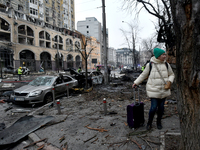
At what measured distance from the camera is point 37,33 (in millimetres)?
40938

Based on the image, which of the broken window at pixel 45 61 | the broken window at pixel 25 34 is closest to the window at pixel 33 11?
the broken window at pixel 25 34

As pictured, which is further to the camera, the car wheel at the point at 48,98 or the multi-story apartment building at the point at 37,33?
the multi-story apartment building at the point at 37,33

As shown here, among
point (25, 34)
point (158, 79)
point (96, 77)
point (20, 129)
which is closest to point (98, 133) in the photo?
point (158, 79)

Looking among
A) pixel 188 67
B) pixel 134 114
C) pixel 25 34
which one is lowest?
pixel 134 114

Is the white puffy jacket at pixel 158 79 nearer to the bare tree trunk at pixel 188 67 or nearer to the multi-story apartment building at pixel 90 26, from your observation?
the bare tree trunk at pixel 188 67

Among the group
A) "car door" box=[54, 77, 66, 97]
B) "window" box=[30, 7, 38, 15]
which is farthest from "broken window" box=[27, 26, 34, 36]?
"car door" box=[54, 77, 66, 97]

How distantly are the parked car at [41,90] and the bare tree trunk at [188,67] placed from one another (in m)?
6.36

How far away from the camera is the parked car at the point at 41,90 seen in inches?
267

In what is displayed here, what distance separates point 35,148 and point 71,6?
64.3m

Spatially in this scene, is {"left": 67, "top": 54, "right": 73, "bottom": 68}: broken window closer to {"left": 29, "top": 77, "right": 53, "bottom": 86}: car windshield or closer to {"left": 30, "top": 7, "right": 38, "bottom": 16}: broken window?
{"left": 30, "top": 7, "right": 38, "bottom": 16}: broken window

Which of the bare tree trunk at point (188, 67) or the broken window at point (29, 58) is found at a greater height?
the broken window at point (29, 58)

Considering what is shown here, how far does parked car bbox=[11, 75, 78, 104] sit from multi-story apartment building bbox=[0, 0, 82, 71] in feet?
64.7

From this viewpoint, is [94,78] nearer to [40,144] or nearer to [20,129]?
[20,129]

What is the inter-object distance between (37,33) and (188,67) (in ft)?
147
